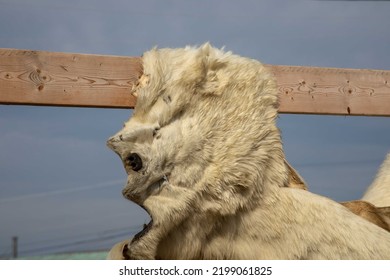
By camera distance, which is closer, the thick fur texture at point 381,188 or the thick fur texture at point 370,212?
the thick fur texture at point 370,212

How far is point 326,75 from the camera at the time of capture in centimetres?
186

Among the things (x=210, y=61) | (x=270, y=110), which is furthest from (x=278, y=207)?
(x=210, y=61)

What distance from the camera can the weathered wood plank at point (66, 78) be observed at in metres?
1.57

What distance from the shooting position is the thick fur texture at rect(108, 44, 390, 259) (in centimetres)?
151

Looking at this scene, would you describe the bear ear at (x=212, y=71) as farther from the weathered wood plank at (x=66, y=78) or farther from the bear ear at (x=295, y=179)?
the bear ear at (x=295, y=179)

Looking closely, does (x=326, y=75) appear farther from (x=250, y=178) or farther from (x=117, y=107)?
A: (x=117, y=107)

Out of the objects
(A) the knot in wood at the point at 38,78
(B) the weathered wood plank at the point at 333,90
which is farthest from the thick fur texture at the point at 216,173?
(A) the knot in wood at the point at 38,78

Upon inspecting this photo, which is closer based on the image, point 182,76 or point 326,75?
point 182,76

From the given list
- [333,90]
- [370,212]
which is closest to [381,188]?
[370,212]

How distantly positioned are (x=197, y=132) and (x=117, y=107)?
223mm

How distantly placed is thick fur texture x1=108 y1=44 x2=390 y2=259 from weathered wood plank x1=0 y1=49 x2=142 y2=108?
0.07 meters

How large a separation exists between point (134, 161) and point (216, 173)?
0.61ft

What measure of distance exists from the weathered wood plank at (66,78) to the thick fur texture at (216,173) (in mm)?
71

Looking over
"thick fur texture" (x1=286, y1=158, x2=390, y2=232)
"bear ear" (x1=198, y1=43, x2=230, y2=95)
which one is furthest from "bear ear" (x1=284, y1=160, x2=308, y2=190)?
"bear ear" (x1=198, y1=43, x2=230, y2=95)
